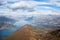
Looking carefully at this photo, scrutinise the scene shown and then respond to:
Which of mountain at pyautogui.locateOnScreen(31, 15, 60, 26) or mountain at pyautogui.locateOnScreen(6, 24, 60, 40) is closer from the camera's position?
mountain at pyautogui.locateOnScreen(6, 24, 60, 40)

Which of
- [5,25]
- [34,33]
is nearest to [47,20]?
[34,33]

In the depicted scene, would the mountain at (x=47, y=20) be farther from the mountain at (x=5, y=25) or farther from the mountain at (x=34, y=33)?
the mountain at (x=5, y=25)

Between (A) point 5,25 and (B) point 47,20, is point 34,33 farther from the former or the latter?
(A) point 5,25

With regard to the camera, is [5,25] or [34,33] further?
[5,25]

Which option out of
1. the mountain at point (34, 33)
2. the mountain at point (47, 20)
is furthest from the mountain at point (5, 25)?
the mountain at point (47, 20)

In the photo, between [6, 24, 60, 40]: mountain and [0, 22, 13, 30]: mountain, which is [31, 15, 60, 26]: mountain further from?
[0, 22, 13, 30]: mountain

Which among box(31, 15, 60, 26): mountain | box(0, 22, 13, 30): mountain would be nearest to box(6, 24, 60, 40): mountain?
box(31, 15, 60, 26): mountain

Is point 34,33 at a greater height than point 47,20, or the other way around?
point 47,20

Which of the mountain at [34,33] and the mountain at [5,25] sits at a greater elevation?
the mountain at [5,25]
